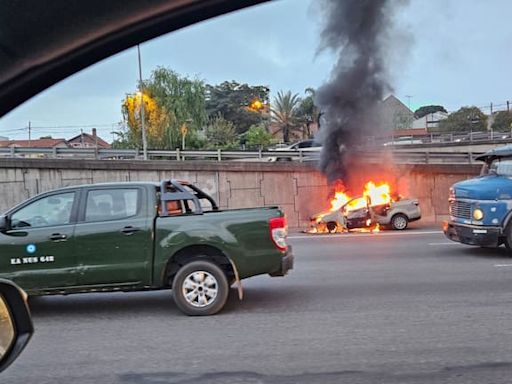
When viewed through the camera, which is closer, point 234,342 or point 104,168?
point 234,342

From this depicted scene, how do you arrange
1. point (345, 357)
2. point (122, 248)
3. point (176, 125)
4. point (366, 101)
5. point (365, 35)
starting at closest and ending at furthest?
point (345, 357) < point (122, 248) < point (365, 35) < point (366, 101) < point (176, 125)

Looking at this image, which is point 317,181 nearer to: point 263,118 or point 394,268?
point 394,268

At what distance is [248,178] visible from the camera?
73.6 feet

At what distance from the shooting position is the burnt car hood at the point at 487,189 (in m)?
11.0

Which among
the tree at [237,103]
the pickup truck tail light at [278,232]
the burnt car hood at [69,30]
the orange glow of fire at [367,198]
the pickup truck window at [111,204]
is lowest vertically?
the orange glow of fire at [367,198]

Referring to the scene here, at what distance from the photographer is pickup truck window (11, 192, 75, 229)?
7.16m

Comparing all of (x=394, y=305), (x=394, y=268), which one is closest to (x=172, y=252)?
(x=394, y=305)

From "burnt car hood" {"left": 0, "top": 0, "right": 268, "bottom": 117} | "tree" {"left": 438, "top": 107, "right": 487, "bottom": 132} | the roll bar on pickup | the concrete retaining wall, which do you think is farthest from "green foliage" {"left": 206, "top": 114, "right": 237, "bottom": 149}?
"burnt car hood" {"left": 0, "top": 0, "right": 268, "bottom": 117}

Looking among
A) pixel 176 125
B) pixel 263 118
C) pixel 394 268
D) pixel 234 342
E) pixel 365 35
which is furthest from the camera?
pixel 263 118

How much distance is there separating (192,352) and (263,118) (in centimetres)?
7792

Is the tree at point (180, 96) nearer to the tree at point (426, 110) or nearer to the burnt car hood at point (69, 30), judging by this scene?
the burnt car hood at point (69, 30)

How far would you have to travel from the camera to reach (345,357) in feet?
17.1

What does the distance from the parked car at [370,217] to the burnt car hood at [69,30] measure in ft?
54.0

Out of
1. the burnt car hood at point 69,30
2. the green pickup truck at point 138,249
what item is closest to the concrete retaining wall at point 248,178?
the green pickup truck at point 138,249
